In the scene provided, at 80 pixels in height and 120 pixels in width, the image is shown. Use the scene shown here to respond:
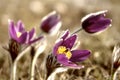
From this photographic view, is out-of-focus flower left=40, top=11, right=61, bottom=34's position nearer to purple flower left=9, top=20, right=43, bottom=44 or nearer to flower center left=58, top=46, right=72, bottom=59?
purple flower left=9, top=20, right=43, bottom=44

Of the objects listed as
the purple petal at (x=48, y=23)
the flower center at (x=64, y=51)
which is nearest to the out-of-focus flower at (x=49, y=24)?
the purple petal at (x=48, y=23)

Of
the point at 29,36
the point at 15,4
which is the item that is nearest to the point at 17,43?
the point at 29,36

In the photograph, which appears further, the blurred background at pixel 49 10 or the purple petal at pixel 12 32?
the blurred background at pixel 49 10

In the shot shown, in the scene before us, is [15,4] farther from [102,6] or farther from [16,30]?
[16,30]

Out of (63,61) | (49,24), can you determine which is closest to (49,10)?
(49,24)

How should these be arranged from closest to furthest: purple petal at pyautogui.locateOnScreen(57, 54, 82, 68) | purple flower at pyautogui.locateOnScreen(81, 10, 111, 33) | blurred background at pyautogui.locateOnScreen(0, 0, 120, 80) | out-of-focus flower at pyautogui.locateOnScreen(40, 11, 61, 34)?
1. purple petal at pyautogui.locateOnScreen(57, 54, 82, 68)
2. purple flower at pyautogui.locateOnScreen(81, 10, 111, 33)
3. out-of-focus flower at pyautogui.locateOnScreen(40, 11, 61, 34)
4. blurred background at pyautogui.locateOnScreen(0, 0, 120, 80)

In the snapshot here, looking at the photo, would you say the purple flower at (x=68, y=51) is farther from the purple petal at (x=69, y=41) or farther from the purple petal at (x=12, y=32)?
the purple petal at (x=12, y=32)

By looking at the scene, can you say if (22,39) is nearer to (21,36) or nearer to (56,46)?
(21,36)

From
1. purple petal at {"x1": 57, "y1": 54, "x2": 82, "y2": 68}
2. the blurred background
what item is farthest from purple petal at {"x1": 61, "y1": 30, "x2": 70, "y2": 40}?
the blurred background
